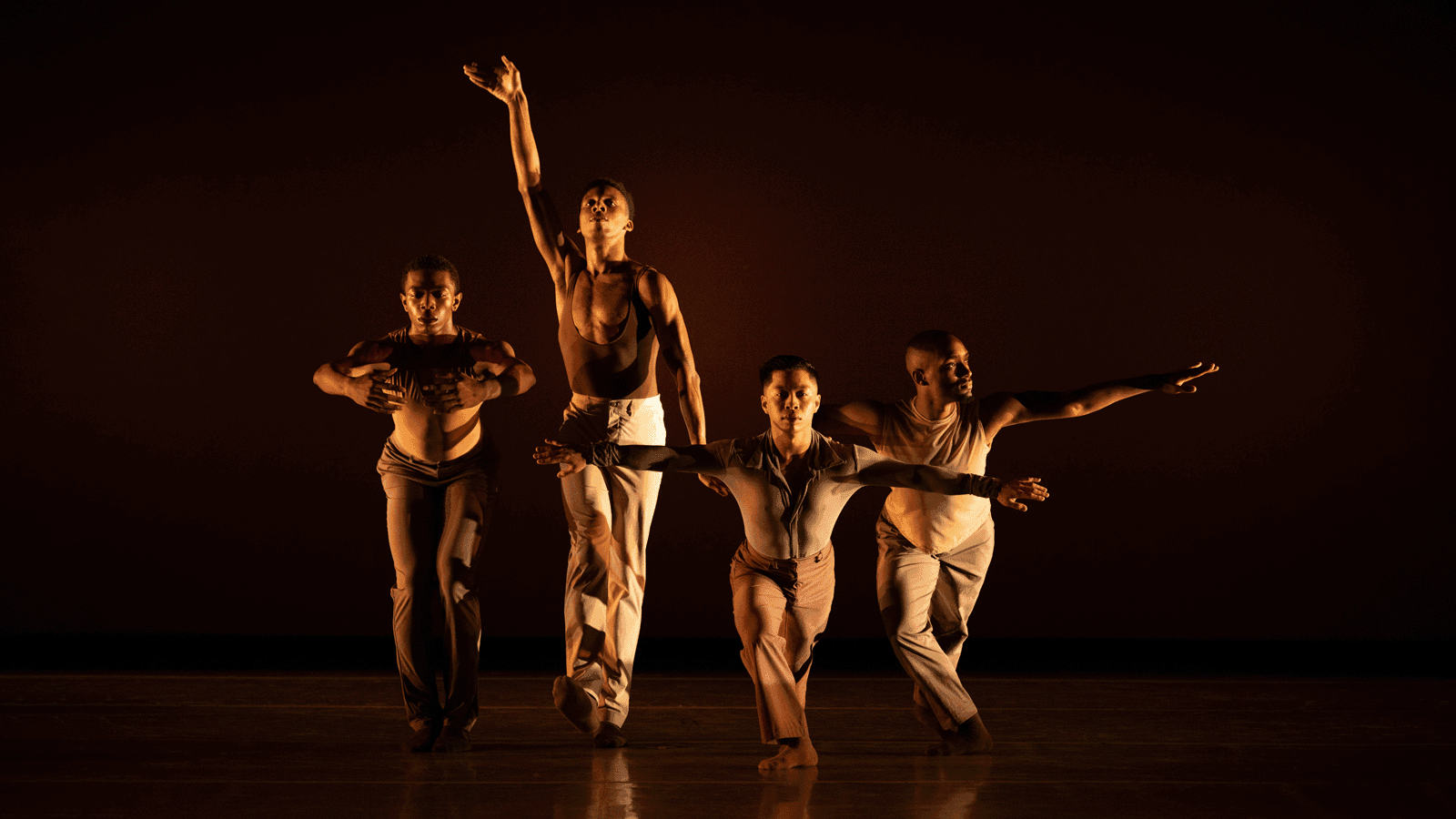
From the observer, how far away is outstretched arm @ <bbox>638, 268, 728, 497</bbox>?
3.81 m

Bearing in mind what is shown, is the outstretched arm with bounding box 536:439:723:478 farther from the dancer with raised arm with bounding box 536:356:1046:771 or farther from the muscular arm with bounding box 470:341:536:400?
the muscular arm with bounding box 470:341:536:400

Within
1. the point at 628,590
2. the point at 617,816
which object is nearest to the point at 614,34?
the point at 628,590

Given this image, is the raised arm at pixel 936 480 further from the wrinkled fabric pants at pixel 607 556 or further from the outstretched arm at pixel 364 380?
the outstretched arm at pixel 364 380

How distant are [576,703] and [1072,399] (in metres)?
1.67

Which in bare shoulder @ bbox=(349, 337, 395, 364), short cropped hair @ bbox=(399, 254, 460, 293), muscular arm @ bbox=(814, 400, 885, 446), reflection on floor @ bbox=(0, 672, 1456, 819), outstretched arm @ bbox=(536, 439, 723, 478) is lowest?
reflection on floor @ bbox=(0, 672, 1456, 819)

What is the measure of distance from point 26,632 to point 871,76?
14.7 feet

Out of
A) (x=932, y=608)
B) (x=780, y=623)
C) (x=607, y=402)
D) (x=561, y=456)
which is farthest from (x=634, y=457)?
(x=932, y=608)

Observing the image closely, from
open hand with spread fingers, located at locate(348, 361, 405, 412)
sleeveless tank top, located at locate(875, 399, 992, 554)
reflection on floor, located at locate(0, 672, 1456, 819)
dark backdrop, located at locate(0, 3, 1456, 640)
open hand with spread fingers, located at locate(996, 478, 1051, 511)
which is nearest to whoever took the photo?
reflection on floor, located at locate(0, 672, 1456, 819)

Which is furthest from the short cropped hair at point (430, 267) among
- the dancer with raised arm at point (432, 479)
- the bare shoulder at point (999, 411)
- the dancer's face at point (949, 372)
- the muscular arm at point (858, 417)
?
the bare shoulder at point (999, 411)

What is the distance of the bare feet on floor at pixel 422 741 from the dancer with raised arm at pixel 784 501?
0.85 m

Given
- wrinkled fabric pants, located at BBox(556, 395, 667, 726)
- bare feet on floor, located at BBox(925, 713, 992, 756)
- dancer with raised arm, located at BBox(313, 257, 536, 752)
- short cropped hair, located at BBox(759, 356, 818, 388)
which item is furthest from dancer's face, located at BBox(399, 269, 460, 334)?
bare feet on floor, located at BBox(925, 713, 992, 756)

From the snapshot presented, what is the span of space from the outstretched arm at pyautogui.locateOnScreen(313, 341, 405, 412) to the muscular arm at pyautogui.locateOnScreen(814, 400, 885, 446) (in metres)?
1.22

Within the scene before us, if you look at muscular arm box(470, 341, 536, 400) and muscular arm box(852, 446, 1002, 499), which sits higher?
muscular arm box(470, 341, 536, 400)

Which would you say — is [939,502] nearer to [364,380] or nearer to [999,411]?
[999,411]
